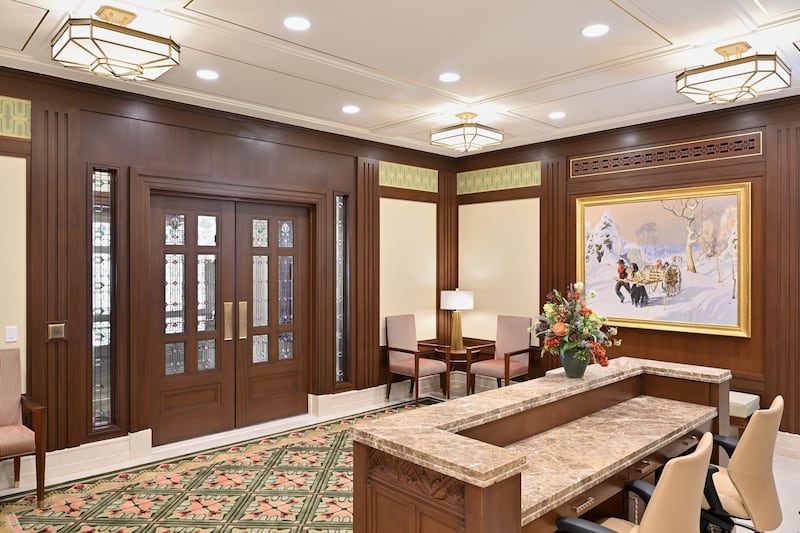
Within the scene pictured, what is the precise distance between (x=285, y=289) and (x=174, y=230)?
1.33 m

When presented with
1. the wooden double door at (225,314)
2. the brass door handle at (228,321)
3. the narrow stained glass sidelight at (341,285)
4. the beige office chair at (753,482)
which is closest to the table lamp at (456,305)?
the narrow stained glass sidelight at (341,285)

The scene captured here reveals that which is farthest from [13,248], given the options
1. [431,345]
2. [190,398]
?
[431,345]

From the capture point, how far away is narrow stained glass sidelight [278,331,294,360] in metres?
6.00

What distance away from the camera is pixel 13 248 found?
420cm

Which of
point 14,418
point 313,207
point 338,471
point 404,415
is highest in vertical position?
point 313,207

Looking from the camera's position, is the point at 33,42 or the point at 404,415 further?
the point at 33,42

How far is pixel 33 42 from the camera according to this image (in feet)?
12.3

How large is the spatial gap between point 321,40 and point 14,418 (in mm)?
3527

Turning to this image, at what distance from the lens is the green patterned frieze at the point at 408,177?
6832 mm

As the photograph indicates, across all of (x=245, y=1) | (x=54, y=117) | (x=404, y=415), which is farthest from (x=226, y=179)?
(x=404, y=415)

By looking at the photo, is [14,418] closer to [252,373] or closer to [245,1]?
[252,373]

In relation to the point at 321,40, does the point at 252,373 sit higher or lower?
lower

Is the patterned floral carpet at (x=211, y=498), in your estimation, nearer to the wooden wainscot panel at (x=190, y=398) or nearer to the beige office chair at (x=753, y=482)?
the wooden wainscot panel at (x=190, y=398)

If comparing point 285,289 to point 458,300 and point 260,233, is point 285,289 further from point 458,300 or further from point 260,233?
point 458,300
